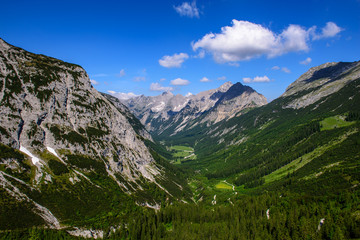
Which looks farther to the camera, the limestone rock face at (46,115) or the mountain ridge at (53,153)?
the limestone rock face at (46,115)

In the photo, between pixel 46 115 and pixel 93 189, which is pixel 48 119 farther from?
pixel 93 189

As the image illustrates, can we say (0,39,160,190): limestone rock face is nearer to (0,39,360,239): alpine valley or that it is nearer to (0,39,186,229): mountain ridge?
(0,39,186,229): mountain ridge

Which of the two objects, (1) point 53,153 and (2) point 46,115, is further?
(2) point 46,115

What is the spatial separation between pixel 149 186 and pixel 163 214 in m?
56.9

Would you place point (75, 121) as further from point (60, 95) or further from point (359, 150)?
point (359, 150)

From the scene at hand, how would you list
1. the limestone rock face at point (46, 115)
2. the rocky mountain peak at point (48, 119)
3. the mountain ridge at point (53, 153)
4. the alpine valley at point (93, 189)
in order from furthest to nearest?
the limestone rock face at point (46, 115) < the rocky mountain peak at point (48, 119) < the mountain ridge at point (53, 153) < the alpine valley at point (93, 189)

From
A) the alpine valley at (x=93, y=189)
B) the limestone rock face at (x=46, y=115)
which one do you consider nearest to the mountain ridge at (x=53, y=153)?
the limestone rock face at (x=46, y=115)

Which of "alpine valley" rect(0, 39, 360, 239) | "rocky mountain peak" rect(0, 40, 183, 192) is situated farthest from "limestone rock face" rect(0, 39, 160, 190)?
"alpine valley" rect(0, 39, 360, 239)

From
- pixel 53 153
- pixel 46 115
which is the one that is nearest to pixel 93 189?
pixel 53 153

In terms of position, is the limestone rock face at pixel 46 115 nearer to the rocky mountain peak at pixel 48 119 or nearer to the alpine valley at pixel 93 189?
the rocky mountain peak at pixel 48 119

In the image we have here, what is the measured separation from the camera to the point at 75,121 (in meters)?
180

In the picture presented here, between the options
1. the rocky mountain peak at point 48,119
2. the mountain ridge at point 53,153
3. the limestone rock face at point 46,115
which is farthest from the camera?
the limestone rock face at point 46,115

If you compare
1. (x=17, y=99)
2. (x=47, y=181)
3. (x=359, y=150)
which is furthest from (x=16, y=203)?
(x=359, y=150)

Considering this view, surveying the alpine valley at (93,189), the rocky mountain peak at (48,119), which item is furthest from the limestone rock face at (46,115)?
the alpine valley at (93,189)
